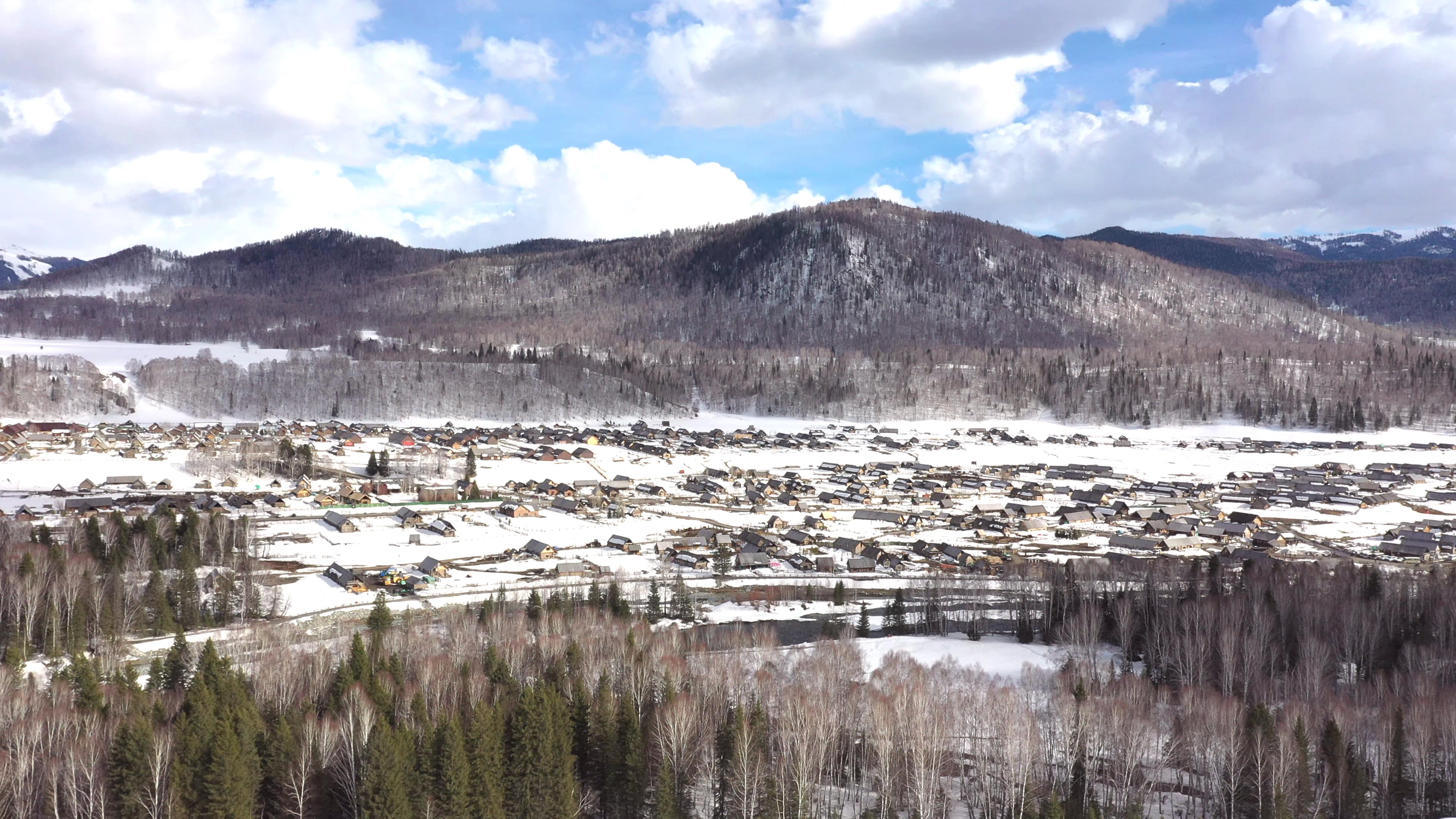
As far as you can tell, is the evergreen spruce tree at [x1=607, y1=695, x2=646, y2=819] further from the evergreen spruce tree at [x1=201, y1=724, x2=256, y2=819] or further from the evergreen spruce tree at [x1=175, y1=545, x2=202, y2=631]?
the evergreen spruce tree at [x1=175, y1=545, x2=202, y2=631]

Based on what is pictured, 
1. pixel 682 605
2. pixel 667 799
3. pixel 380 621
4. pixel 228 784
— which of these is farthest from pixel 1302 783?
pixel 380 621

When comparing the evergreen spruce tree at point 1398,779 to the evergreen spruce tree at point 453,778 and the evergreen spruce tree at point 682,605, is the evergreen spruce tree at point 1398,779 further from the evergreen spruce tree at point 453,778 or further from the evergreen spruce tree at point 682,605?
the evergreen spruce tree at point 682,605

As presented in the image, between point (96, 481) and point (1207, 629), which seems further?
point (96, 481)

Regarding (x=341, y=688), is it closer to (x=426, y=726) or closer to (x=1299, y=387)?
(x=426, y=726)

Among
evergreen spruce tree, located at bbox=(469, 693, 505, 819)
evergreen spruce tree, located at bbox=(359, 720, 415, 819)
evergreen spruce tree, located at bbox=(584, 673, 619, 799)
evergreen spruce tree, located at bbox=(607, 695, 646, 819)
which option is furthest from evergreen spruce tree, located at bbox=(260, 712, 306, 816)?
evergreen spruce tree, located at bbox=(607, 695, 646, 819)

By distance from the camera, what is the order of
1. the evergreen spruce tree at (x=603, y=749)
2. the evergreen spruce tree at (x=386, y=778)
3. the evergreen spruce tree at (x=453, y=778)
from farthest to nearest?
the evergreen spruce tree at (x=603, y=749) → the evergreen spruce tree at (x=453, y=778) → the evergreen spruce tree at (x=386, y=778)

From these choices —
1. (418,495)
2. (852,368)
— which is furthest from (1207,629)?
(852,368)

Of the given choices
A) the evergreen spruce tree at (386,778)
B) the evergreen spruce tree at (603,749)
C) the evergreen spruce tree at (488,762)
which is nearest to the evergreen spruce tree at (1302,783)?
the evergreen spruce tree at (603,749)

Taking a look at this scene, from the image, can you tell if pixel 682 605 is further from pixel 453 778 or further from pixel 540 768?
pixel 453 778
